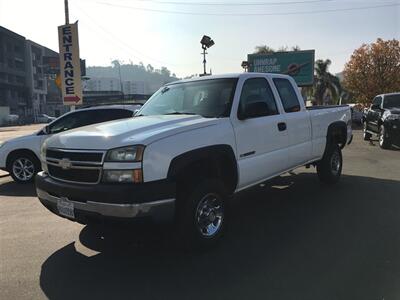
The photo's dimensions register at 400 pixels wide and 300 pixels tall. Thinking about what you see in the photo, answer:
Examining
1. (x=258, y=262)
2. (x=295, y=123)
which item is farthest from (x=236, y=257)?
(x=295, y=123)

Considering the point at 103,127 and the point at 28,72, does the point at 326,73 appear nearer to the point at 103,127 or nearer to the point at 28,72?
the point at 103,127

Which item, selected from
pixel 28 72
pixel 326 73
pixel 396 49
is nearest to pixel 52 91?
pixel 28 72

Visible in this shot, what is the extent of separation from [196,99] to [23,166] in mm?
5795

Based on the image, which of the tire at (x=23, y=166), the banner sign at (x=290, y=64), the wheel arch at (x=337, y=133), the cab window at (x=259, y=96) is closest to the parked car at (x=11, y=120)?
the banner sign at (x=290, y=64)

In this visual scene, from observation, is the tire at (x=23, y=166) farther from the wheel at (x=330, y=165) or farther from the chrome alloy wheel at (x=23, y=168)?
the wheel at (x=330, y=165)

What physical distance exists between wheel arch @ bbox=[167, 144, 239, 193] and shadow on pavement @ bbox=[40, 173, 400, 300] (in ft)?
2.16

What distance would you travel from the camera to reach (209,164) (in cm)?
533

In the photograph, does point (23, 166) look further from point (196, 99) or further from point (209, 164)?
point (209, 164)

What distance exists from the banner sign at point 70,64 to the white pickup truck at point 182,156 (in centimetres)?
1130

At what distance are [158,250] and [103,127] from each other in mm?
1543

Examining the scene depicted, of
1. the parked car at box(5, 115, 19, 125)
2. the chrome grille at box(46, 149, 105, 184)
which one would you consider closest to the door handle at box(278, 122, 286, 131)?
the chrome grille at box(46, 149, 105, 184)

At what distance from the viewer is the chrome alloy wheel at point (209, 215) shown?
16.5 ft

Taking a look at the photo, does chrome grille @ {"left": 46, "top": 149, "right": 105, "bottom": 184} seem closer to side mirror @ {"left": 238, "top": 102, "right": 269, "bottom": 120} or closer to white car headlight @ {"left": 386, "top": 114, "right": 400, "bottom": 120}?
side mirror @ {"left": 238, "top": 102, "right": 269, "bottom": 120}

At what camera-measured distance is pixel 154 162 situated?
4.48 metres
